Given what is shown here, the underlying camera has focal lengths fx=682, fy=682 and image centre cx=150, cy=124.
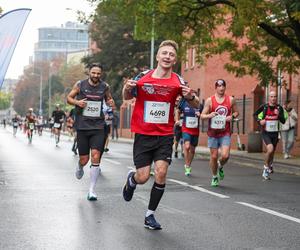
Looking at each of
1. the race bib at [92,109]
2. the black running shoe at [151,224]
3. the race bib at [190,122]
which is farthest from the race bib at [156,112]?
the race bib at [190,122]

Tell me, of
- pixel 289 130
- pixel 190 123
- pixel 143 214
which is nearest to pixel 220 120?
pixel 190 123

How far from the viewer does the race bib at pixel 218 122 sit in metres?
11.2

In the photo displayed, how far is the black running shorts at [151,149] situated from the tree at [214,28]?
45.4ft

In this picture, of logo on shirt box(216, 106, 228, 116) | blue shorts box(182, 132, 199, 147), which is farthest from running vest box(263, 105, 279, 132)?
logo on shirt box(216, 106, 228, 116)

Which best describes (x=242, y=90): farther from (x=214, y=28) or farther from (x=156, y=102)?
(x=156, y=102)

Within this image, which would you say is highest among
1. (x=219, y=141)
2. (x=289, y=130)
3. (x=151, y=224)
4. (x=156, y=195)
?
(x=219, y=141)

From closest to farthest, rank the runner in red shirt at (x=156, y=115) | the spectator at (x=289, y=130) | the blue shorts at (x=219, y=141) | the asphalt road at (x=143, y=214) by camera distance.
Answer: the asphalt road at (x=143, y=214)
the runner in red shirt at (x=156, y=115)
the blue shorts at (x=219, y=141)
the spectator at (x=289, y=130)

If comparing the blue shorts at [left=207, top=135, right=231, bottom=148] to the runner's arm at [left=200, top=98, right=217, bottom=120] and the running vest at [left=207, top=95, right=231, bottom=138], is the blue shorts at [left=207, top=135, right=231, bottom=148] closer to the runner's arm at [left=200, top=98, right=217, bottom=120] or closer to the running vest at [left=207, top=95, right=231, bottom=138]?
the running vest at [left=207, top=95, right=231, bottom=138]

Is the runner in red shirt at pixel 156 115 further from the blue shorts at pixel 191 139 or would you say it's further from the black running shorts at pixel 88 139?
the blue shorts at pixel 191 139

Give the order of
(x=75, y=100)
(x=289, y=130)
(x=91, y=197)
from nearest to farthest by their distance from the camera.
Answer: (x=91, y=197) < (x=75, y=100) < (x=289, y=130)

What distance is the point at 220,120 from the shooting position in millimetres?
11250

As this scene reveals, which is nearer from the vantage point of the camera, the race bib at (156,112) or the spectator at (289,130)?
the race bib at (156,112)

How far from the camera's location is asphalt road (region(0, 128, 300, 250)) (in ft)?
20.8

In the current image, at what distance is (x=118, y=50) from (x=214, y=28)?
86.8 feet
